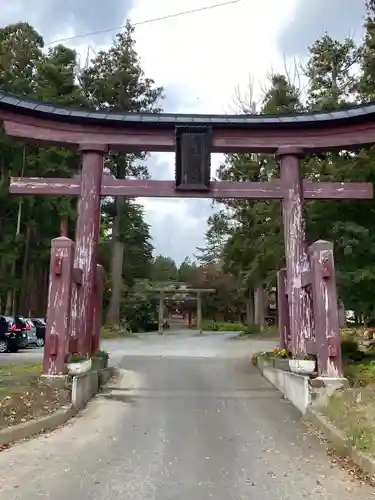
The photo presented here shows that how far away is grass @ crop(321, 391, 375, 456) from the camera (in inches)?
233

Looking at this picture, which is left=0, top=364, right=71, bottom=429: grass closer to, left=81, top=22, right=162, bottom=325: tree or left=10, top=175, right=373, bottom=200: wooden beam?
left=10, top=175, right=373, bottom=200: wooden beam

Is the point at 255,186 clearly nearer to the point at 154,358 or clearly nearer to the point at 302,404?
the point at 302,404

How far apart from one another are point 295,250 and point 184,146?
126 inches

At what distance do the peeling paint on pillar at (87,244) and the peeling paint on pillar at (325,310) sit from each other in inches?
176

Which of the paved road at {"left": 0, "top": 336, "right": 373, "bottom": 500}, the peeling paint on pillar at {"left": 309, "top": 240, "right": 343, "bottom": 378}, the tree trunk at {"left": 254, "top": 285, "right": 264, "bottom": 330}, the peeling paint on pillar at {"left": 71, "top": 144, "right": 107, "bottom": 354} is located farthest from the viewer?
the tree trunk at {"left": 254, "top": 285, "right": 264, "bottom": 330}

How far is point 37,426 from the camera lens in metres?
A: 7.21

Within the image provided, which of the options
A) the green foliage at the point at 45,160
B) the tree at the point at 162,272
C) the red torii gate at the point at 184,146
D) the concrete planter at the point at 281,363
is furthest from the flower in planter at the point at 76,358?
the tree at the point at 162,272

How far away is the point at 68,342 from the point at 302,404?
4.28 metres

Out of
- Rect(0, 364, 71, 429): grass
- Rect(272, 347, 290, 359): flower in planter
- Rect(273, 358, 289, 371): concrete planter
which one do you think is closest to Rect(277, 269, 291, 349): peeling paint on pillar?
Rect(272, 347, 290, 359): flower in planter

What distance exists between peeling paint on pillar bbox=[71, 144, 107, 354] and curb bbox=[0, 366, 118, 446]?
2.04 m

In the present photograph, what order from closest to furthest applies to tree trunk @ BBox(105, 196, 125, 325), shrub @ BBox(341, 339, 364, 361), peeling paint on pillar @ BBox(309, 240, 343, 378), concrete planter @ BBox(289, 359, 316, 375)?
peeling paint on pillar @ BBox(309, 240, 343, 378)
concrete planter @ BBox(289, 359, 316, 375)
shrub @ BBox(341, 339, 364, 361)
tree trunk @ BBox(105, 196, 125, 325)

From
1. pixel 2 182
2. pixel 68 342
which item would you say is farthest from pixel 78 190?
pixel 2 182

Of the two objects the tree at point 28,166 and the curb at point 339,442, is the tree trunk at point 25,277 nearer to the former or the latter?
the tree at point 28,166

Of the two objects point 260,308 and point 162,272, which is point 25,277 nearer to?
point 260,308
